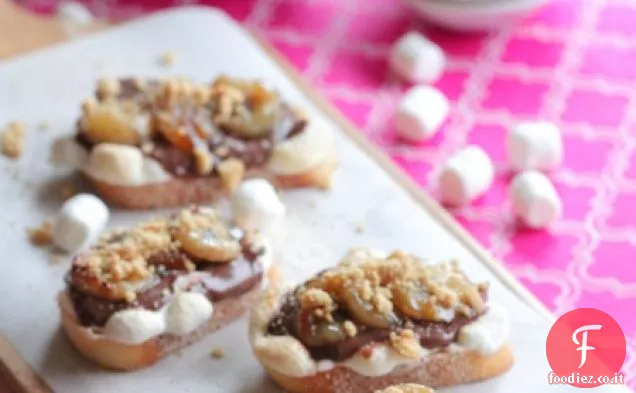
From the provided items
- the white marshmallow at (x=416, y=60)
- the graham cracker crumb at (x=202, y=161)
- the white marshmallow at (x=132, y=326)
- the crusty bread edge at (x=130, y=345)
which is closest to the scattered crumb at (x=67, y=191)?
the graham cracker crumb at (x=202, y=161)

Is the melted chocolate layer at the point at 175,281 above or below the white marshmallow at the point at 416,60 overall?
below

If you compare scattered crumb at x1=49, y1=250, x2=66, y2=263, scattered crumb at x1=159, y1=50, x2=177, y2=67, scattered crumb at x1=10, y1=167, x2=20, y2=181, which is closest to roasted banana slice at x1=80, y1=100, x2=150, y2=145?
scattered crumb at x1=10, y1=167, x2=20, y2=181

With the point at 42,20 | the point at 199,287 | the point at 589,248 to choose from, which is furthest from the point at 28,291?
the point at 589,248

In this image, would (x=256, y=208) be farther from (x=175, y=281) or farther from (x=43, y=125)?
(x=43, y=125)

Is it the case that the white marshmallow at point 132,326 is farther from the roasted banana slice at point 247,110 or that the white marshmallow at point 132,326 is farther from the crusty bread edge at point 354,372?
the roasted banana slice at point 247,110

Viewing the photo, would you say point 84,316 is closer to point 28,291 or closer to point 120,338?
point 120,338

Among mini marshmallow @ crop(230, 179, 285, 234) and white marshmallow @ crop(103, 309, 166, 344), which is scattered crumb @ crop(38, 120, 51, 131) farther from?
white marshmallow @ crop(103, 309, 166, 344)
